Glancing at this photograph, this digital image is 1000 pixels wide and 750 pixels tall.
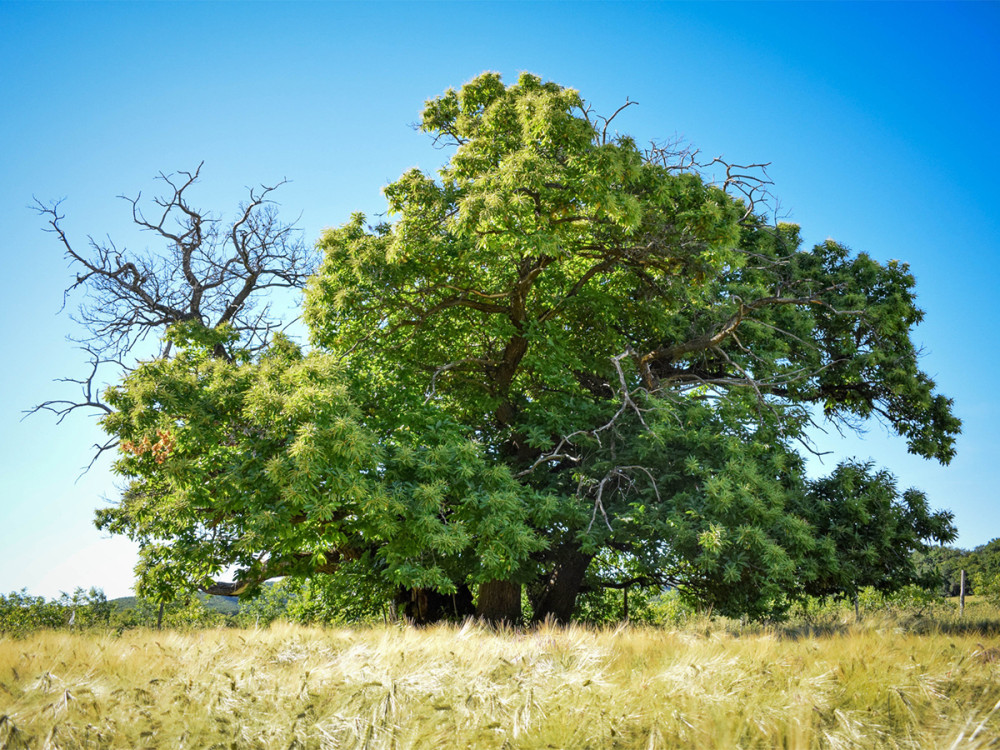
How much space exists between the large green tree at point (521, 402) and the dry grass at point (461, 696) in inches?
149

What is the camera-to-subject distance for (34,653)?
17.4ft

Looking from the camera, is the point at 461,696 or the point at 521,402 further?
the point at 521,402

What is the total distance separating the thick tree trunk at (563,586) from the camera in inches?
550

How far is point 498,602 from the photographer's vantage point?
43.5ft

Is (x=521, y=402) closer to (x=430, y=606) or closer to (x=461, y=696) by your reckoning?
(x=430, y=606)

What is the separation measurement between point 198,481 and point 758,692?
8174 mm

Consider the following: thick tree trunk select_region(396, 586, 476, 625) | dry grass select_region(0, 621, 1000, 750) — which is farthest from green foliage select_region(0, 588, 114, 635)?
dry grass select_region(0, 621, 1000, 750)

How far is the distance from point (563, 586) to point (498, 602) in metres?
1.53

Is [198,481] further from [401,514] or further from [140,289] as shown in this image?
[140,289]

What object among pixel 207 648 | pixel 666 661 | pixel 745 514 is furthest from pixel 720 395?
pixel 207 648

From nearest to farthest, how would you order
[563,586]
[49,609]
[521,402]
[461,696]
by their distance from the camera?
[461,696] → [563,586] → [521,402] → [49,609]

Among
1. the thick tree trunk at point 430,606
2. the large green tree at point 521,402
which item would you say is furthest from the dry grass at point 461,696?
the thick tree trunk at point 430,606

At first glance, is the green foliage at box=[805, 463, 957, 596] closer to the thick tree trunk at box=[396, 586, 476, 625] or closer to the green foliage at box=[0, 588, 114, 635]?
the thick tree trunk at box=[396, 586, 476, 625]

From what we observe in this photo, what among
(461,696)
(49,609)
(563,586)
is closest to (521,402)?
(563,586)
